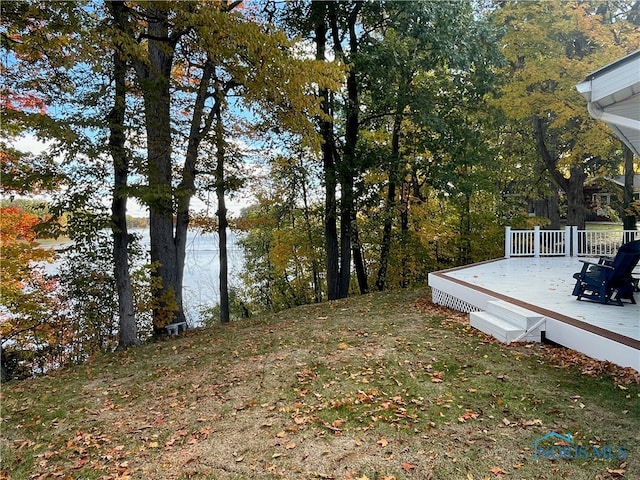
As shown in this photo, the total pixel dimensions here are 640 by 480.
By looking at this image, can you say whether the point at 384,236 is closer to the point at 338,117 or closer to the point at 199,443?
the point at 338,117

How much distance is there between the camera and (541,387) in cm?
371

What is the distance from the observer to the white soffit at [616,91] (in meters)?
3.72

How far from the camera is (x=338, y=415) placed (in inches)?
134

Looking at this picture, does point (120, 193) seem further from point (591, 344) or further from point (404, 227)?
point (404, 227)

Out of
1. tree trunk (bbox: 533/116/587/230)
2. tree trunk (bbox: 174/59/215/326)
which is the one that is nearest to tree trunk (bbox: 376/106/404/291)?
tree trunk (bbox: 174/59/215/326)

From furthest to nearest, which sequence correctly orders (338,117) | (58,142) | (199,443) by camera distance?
(338,117) → (58,142) → (199,443)

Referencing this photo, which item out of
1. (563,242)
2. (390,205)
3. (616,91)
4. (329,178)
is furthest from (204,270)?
(616,91)

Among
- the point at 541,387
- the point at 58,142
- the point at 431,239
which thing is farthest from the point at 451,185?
the point at 58,142

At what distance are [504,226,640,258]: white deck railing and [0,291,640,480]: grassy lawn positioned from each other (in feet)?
22.2

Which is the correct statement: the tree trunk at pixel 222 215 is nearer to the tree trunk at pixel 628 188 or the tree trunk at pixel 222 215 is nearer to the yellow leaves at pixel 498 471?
the yellow leaves at pixel 498 471

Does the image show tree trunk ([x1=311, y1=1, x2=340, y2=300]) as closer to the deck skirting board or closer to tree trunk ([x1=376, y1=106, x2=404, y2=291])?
tree trunk ([x1=376, y1=106, x2=404, y2=291])

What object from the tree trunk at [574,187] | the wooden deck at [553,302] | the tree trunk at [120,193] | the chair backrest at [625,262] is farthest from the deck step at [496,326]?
the tree trunk at [574,187]

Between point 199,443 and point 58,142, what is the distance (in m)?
4.95

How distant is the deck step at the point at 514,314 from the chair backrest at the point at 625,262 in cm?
151
